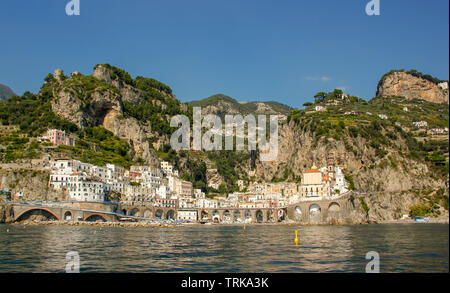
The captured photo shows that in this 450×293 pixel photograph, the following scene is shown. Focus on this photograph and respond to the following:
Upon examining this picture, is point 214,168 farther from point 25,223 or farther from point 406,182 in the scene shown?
point 25,223

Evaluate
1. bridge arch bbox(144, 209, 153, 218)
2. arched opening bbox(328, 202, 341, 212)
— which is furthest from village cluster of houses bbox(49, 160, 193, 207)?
arched opening bbox(328, 202, 341, 212)

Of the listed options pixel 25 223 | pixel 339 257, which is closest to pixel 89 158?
pixel 25 223

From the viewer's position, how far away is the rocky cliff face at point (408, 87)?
537 ft

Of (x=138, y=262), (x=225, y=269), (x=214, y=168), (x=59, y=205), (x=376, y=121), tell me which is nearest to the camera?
A: (x=225, y=269)

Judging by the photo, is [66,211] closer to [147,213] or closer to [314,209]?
[147,213]

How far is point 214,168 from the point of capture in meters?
138

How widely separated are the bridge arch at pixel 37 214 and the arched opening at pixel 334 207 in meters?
52.7

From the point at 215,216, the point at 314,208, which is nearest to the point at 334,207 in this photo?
the point at 314,208

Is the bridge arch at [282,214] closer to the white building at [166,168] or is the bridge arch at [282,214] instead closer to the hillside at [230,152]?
the hillside at [230,152]

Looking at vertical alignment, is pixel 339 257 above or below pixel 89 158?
below

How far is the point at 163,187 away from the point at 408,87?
401ft

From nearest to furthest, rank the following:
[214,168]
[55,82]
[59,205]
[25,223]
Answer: [25,223] < [59,205] < [55,82] < [214,168]

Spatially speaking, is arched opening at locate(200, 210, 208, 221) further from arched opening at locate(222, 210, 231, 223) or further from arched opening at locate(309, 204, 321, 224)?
arched opening at locate(309, 204, 321, 224)

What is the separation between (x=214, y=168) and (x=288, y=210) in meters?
51.1
